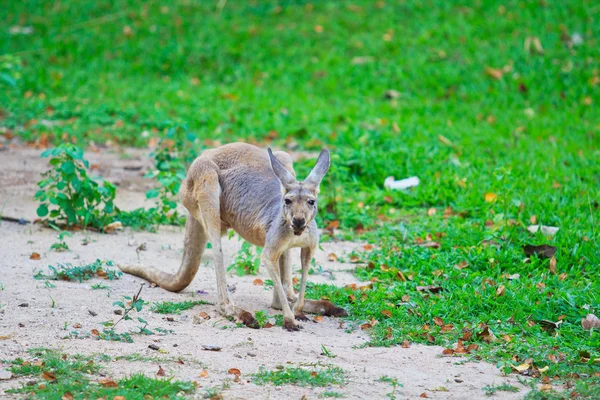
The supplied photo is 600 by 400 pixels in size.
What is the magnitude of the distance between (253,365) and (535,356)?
5.36 feet

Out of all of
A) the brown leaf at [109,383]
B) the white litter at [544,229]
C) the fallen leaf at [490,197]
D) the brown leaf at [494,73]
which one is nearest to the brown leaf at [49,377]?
the brown leaf at [109,383]

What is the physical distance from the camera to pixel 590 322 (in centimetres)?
493

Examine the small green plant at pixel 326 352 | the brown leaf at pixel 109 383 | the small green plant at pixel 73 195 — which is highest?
the small green plant at pixel 73 195

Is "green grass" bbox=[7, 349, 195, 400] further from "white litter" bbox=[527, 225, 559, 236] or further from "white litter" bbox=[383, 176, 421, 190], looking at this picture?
"white litter" bbox=[383, 176, 421, 190]

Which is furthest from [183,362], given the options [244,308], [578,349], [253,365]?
[578,349]

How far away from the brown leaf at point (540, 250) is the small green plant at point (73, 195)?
139 inches

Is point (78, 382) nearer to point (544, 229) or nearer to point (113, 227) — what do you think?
point (113, 227)

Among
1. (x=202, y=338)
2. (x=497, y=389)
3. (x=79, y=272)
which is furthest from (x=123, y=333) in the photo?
(x=497, y=389)

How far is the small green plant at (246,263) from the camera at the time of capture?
6163 mm

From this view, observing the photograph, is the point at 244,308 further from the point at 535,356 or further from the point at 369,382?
the point at 535,356

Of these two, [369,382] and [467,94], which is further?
[467,94]

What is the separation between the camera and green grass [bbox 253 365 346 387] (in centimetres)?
414

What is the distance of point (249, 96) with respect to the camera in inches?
459

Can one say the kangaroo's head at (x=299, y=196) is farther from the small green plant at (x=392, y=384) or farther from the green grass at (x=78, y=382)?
the green grass at (x=78, y=382)
